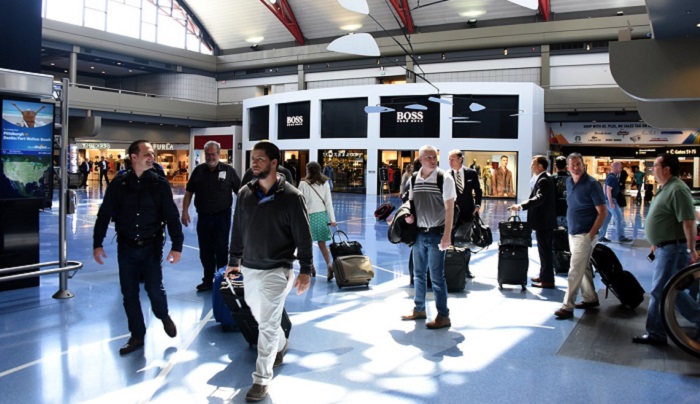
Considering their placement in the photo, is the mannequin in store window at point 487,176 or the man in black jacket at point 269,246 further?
the mannequin in store window at point 487,176

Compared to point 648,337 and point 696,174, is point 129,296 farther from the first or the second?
point 696,174

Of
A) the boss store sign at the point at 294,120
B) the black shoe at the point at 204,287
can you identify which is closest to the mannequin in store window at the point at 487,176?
the boss store sign at the point at 294,120

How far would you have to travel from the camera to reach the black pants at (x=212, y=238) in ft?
20.9

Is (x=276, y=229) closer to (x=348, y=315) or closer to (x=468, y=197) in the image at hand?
(x=348, y=315)

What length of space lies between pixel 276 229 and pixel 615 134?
29.6 m

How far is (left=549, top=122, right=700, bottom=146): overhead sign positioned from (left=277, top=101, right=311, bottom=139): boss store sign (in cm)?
1384

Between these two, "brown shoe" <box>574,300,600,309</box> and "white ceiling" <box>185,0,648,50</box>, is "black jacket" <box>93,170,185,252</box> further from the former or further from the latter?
"white ceiling" <box>185,0,648,50</box>

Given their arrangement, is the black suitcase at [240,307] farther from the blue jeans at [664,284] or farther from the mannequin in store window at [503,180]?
the mannequin in store window at [503,180]

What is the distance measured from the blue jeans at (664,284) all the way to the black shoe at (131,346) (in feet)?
13.7

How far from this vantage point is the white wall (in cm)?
2658

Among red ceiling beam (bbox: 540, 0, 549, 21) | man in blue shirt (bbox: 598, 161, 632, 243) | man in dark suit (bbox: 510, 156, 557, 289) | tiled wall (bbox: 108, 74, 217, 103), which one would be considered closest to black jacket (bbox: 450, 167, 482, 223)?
man in dark suit (bbox: 510, 156, 557, 289)

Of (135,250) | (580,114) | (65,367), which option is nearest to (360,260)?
(135,250)

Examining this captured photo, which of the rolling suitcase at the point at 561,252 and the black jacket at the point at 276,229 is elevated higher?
the black jacket at the point at 276,229

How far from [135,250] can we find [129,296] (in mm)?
396
